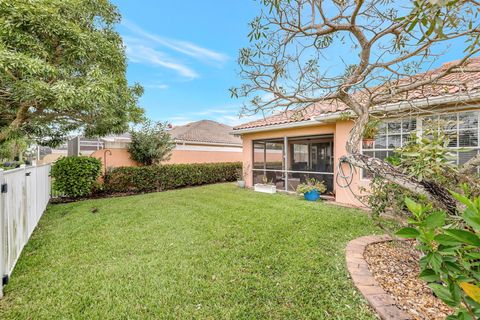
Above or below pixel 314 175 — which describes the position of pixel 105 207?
below

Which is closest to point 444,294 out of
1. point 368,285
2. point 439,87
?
point 368,285

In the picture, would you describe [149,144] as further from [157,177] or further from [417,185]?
[417,185]

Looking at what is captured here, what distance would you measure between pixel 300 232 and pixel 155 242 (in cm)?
333

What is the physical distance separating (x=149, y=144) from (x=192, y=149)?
6.00 metres

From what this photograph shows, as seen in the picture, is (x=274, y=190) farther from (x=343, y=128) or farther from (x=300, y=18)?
(x=300, y=18)

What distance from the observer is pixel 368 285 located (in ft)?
10.6

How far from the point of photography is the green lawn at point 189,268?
9.61ft

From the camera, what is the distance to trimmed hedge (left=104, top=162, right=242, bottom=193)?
38.2 feet

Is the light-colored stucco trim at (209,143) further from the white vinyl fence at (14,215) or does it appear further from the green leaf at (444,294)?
the green leaf at (444,294)

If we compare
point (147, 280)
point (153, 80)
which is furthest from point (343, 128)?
point (153, 80)

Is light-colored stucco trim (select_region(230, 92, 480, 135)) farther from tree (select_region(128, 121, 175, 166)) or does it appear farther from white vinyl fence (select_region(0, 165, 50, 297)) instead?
white vinyl fence (select_region(0, 165, 50, 297))

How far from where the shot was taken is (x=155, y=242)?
5.07 metres

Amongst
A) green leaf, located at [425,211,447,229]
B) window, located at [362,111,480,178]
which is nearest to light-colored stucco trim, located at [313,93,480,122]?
window, located at [362,111,480,178]

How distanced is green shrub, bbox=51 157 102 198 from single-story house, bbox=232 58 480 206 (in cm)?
748
